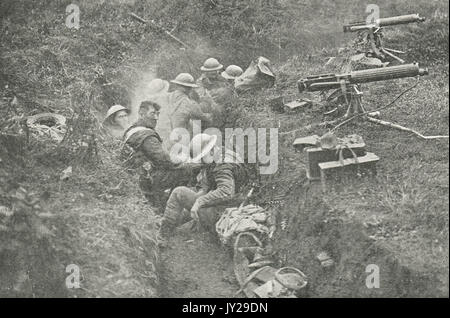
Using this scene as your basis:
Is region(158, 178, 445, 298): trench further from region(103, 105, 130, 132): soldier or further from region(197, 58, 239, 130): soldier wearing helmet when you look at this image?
region(197, 58, 239, 130): soldier wearing helmet

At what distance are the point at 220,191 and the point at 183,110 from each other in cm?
241

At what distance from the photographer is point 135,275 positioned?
18.7 ft

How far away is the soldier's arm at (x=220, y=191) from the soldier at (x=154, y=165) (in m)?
0.60

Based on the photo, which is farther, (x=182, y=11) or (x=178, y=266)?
(x=182, y=11)

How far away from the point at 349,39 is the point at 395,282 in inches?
340

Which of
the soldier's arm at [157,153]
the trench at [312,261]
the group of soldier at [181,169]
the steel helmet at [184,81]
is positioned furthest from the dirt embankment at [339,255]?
the steel helmet at [184,81]

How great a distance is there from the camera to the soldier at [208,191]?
23.1ft

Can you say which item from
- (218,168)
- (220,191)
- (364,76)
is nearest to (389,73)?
(364,76)

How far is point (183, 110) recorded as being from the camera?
8.99m

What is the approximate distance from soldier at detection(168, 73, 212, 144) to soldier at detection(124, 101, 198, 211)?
124 cm

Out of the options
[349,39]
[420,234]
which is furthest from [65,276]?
[349,39]
